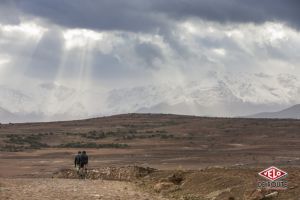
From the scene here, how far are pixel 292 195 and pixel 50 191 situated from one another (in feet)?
34.7

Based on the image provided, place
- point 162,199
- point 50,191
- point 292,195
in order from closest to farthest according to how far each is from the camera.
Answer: point 292,195 → point 162,199 → point 50,191

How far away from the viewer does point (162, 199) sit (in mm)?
22609

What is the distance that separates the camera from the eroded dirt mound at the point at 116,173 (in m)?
34.7

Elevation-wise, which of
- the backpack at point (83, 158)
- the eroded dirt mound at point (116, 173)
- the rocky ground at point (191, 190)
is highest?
the backpack at point (83, 158)

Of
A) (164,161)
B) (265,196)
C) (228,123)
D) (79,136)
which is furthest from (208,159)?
(228,123)

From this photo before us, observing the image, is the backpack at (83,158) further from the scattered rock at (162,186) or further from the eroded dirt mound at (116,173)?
the scattered rock at (162,186)

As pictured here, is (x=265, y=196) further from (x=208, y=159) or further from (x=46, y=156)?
(x=46, y=156)

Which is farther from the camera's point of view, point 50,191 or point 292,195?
point 50,191

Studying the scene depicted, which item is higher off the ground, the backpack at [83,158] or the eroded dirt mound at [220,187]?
the backpack at [83,158]

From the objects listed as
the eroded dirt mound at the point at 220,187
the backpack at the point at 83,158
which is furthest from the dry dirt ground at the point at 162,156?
the backpack at the point at 83,158

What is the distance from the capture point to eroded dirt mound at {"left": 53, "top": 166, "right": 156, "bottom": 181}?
34.7m

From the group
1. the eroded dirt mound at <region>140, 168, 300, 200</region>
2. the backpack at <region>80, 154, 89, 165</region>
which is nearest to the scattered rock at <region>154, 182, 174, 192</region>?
the eroded dirt mound at <region>140, 168, 300, 200</region>

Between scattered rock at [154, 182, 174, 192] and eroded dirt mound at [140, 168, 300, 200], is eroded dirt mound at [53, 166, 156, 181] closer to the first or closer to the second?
eroded dirt mound at [140, 168, 300, 200]

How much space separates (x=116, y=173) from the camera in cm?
3606
